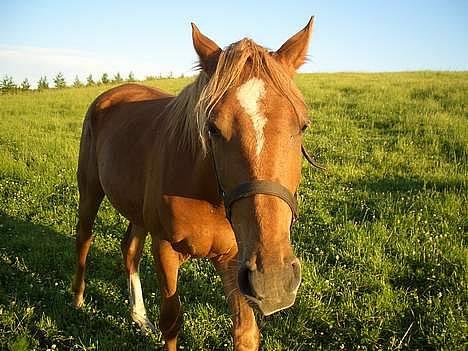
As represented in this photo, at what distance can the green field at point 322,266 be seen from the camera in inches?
136

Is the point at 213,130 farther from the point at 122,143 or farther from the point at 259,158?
the point at 122,143

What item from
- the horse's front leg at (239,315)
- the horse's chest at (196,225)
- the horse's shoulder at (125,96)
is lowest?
the horse's front leg at (239,315)

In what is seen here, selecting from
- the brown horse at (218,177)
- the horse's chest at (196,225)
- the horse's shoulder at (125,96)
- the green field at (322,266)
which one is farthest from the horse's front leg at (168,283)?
the horse's shoulder at (125,96)

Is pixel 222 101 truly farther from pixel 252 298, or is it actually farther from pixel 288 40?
pixel 252 298

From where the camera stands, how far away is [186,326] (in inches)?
145

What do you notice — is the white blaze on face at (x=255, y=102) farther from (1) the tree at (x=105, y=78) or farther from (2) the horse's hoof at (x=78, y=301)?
(1) the tree at (x=105, y=78)

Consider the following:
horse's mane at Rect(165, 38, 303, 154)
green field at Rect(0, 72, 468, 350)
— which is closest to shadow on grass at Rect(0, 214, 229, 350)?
green field at Rect(0, 72, 468, 350)

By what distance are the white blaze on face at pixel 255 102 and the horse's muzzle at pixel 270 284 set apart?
0.53 m

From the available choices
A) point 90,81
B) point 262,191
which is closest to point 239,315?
point 262,191

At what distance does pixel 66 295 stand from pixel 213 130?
3042 mm

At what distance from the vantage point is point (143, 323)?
3.72 metres

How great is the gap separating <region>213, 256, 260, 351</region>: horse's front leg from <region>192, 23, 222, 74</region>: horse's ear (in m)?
1.34

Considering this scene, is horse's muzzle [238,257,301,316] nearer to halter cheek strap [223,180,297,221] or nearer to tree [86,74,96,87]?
halter cheek strap [223,180,297,221]

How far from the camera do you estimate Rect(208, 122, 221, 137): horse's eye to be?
2076 mm
